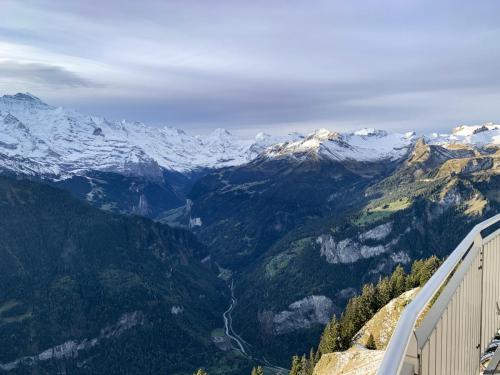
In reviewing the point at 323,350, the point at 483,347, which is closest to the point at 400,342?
the point at 483,347

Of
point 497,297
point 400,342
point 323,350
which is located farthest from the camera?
point 323,350

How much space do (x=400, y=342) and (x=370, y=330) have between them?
274ft

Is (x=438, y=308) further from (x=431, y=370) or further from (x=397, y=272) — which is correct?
(x=397, y=272)

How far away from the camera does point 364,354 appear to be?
2475 inches

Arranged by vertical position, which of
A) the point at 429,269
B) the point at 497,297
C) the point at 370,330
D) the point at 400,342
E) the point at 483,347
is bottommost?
the point at 370,330

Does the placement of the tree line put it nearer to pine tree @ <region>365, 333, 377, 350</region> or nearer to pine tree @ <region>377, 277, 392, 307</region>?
pine tree @ <region>377, 277, 392, 307</region>

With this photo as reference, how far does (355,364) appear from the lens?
2302 inches

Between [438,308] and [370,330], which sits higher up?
[438,308]

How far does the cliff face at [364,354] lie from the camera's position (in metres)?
54.4

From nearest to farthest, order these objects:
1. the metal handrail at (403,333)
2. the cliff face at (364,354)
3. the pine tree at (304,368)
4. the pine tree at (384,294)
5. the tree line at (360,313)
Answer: the metal handrail at (403,333)
the cliff face at (364,354)
the tree line at (360,313)
the pine tree at (304,368)
the pine tree at (384,294)

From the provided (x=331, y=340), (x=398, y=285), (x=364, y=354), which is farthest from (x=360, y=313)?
(x=364, y=354)

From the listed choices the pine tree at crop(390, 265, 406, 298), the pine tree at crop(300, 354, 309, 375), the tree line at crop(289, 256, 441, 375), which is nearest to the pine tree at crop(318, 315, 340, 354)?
the tree line at crop(289, 256, 441, 375)

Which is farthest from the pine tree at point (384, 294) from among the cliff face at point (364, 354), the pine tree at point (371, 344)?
the pine tree at point (371, 344)

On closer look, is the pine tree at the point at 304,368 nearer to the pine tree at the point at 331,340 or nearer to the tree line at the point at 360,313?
the tree line at the point at 360,313
